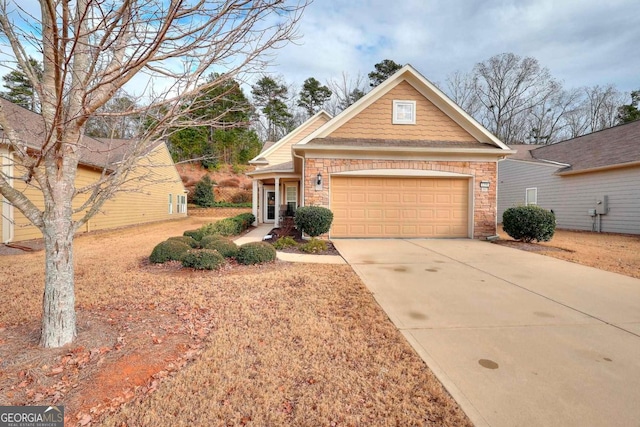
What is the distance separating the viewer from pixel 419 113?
1057 centimetres

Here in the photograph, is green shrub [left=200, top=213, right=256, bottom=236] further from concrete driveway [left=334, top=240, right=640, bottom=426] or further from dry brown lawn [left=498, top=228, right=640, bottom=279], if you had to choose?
dry brown lawn [left=498, top=228, right=640, bottom=279]

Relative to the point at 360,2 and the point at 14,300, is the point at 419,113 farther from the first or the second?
the point at 14,300

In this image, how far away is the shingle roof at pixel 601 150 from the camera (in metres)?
12.6

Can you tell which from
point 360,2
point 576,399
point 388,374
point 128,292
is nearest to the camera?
point 576,399

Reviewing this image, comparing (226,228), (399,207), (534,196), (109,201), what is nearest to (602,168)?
(534,196)

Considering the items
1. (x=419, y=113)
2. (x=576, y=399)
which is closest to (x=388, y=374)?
(x=576, y=399)

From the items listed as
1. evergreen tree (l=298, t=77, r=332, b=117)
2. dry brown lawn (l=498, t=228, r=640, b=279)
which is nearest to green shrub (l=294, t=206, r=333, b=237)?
dry brown lawn (l=498, t=228, r=640, b=279)

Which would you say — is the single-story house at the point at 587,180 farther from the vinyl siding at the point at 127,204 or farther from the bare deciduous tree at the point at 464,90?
the vinyl siding at the point at 127,204

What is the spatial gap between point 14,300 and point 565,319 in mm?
7740

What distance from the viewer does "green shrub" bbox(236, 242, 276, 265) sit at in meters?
6.54

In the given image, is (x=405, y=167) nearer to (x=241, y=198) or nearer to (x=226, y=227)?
(x=226, y=227)

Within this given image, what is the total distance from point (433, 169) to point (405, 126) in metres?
1.87

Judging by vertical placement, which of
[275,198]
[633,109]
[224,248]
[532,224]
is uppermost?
[633,109]

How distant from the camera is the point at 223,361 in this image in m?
2.75
